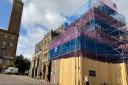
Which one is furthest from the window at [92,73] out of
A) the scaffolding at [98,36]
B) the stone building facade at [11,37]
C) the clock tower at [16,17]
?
the clock tower at [16,17]

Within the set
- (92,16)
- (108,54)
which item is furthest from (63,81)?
(92,16)

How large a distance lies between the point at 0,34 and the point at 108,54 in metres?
59.8

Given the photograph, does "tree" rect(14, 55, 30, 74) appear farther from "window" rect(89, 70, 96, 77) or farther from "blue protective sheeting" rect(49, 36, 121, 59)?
"window" rect(89, 70, 96, 77)

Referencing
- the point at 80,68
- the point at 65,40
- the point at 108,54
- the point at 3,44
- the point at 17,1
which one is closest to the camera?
the point at 80,68

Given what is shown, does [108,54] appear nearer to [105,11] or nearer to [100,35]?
[100,35]

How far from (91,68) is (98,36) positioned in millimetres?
7584

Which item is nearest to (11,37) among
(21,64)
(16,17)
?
(16,17)

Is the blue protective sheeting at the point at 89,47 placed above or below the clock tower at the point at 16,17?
below

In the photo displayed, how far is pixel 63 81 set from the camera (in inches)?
914

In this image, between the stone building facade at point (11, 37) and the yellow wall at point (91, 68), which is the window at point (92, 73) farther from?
the stone building facade at point (11, 37)

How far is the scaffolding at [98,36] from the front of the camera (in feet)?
89.8

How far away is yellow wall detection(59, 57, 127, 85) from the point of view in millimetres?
21969

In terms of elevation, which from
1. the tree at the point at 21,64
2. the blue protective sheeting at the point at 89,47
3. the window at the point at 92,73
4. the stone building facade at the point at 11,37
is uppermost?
the stone building facade at the point at 11,37

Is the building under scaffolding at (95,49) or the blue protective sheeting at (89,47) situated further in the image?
the blue protective sheeting at (89,47)
